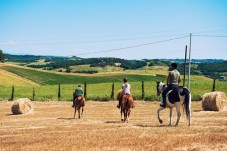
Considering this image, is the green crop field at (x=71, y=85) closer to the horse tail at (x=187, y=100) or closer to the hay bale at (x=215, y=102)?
the hay bale at (x=215, y=102)

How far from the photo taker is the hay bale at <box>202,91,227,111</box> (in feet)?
96.1

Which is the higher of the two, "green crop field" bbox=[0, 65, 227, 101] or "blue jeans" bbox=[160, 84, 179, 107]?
"blue jeans" bbox=[160, 84, 179, 107]

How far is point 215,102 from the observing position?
95.8ft

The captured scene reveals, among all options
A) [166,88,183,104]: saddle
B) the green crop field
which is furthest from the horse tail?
the green crop field

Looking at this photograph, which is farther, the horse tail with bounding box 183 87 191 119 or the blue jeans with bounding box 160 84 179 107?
the blue jeans with bounding box 160 84 179 107

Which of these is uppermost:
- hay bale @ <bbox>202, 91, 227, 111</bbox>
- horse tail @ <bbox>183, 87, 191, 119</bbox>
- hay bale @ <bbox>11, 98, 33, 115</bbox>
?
horse tail @ <bbox>183, 87, 191, 119</bbox>

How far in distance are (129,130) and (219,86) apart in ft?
171

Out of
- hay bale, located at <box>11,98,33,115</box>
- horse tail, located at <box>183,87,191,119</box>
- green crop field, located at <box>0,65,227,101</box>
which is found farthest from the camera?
green crop field, located at <box>0,65,227,101</box>

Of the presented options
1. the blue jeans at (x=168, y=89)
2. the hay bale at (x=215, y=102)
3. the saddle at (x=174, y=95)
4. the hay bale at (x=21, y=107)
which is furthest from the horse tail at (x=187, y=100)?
the hay bale at (x=21, y=107)

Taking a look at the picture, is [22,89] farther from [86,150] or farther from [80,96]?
[86,150]

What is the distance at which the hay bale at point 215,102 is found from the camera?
1153 inches

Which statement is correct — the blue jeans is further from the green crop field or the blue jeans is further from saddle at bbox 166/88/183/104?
the green crop field

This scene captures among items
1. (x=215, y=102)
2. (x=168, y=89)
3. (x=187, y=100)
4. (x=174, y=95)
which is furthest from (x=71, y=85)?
(x=187, y=100)

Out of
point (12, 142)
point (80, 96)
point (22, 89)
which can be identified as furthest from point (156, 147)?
point (22, 89)
